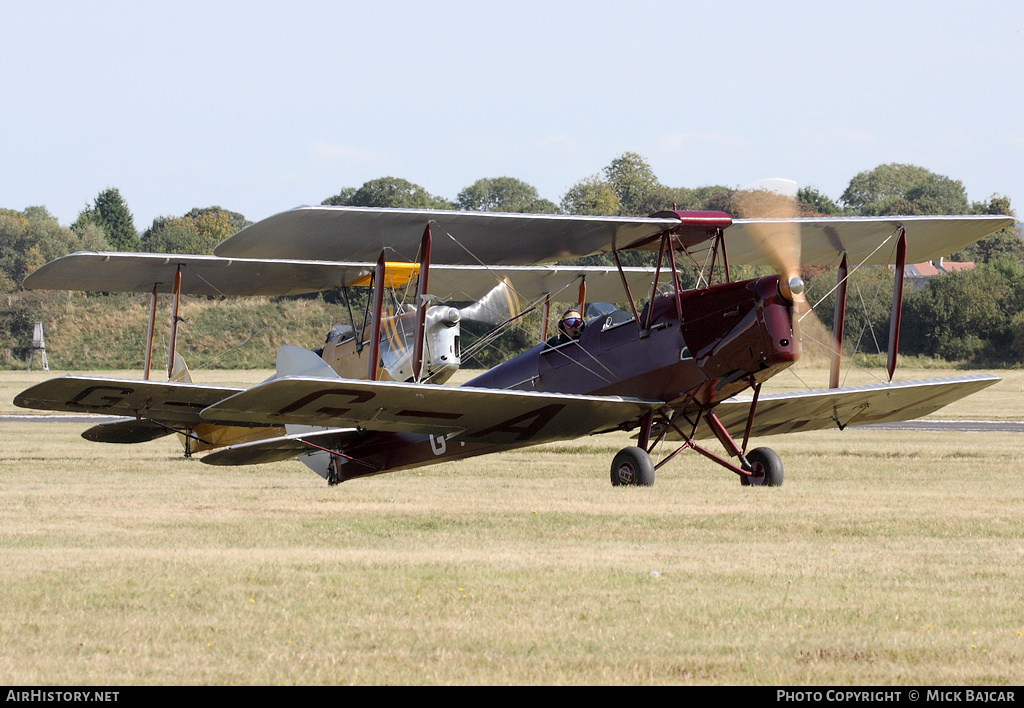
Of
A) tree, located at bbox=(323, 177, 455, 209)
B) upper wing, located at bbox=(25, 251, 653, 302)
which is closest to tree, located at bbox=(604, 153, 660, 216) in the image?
tree, located at bbox=(323, 177, 455, 209)

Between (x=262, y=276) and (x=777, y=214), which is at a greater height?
Result: (x=777, y=214)

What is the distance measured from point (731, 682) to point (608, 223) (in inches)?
278

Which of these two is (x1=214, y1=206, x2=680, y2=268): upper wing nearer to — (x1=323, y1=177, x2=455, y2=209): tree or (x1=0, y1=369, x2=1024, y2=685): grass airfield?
(x1=0, y1=369, x2=1024, y2=685): grass airfield

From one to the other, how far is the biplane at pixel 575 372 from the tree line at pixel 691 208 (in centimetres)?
1972

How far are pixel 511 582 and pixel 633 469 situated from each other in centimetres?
472

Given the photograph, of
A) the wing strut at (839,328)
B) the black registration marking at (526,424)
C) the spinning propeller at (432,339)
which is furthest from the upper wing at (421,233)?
the spinning propeller at (432,339)

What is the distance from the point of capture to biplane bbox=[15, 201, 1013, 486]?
9.99 m

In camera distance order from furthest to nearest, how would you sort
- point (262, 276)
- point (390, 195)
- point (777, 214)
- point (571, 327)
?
point (390, 195)
point (262, 276)
point (777, 214)
point (571, 327)

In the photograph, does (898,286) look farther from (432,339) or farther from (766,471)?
(432,339)

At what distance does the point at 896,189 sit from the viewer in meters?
111

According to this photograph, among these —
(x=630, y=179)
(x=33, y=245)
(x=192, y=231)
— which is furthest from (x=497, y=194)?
(x=33, y=245)

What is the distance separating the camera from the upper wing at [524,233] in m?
10.3

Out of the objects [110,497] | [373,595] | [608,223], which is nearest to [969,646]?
[373,595]

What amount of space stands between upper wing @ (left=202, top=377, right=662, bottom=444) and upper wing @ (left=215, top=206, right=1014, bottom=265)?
5.15 ft
